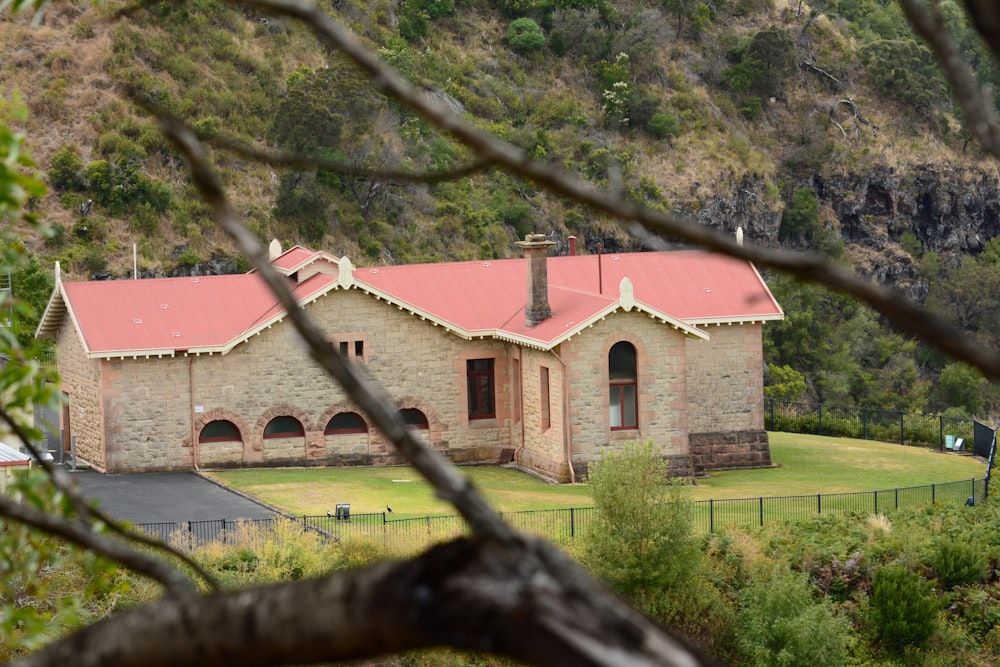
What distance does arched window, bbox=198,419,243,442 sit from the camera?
35219 millimetres

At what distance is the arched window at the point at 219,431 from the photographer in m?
35.2

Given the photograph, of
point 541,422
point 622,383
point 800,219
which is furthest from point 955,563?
point 800,219

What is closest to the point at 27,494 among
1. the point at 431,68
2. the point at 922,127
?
the point at 431,68

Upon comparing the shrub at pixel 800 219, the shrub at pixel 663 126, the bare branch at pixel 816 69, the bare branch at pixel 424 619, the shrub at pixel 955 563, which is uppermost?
the bare branch at pixel 816 69

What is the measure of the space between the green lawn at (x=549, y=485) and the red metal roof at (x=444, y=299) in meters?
3.27

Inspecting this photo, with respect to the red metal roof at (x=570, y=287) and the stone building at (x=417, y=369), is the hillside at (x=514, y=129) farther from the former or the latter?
the red metal roof at (x=570, y=287)

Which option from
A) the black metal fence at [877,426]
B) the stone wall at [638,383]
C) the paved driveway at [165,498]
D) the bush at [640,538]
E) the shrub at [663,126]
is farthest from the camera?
the shrub at [663,126]

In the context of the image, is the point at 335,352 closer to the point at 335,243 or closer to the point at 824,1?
the point at 335,243

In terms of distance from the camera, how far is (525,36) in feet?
266

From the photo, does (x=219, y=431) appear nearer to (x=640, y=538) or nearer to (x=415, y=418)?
(x=415, y=418)

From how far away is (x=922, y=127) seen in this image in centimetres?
8619

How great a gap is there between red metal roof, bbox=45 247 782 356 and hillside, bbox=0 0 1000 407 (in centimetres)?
2149

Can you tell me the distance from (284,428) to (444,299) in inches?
205

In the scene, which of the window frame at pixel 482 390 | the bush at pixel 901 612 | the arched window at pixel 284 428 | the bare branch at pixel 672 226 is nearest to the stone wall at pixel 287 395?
the arched window at pixel 284 428
